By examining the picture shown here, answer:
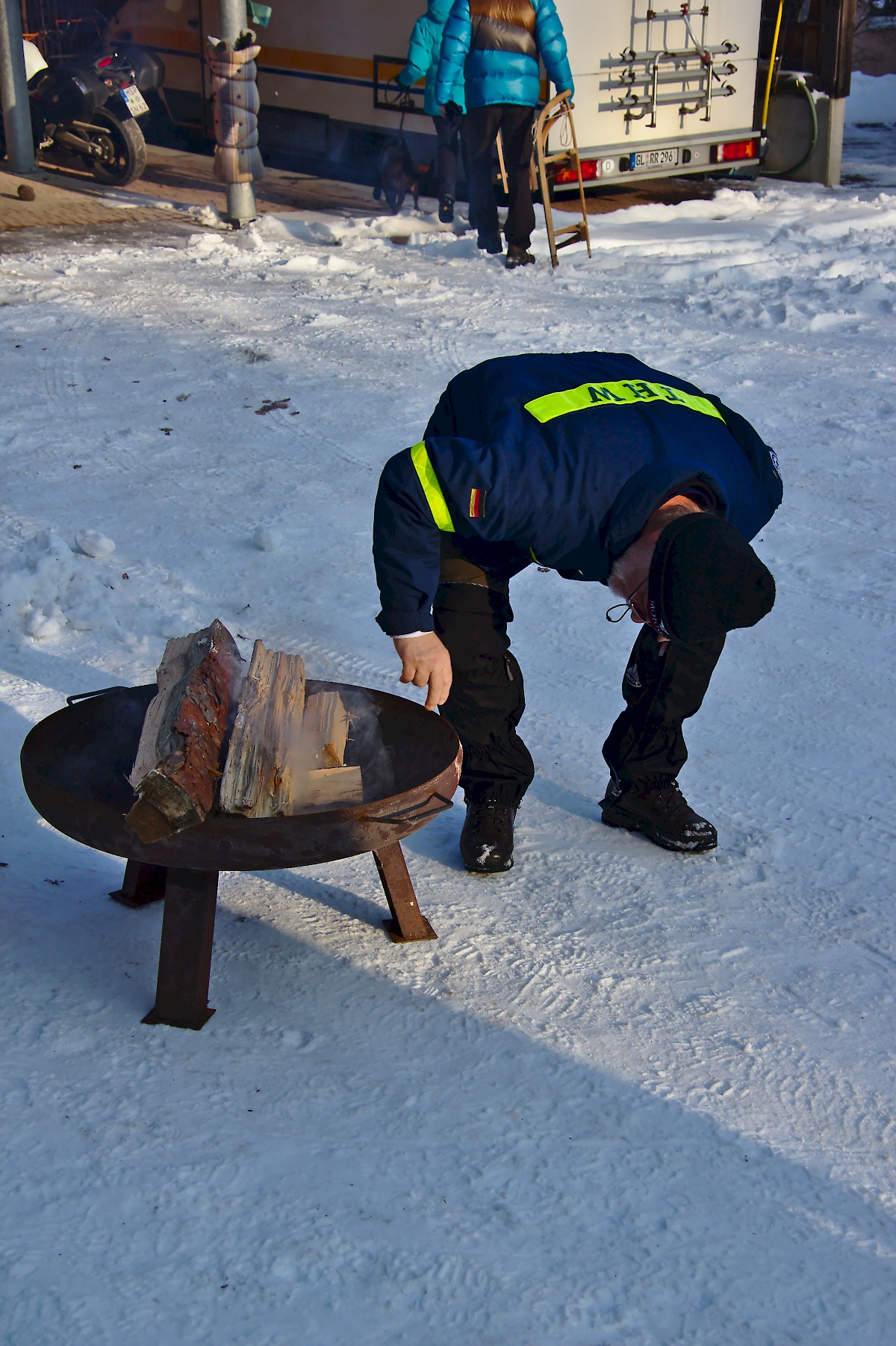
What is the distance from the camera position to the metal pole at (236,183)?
26.3 feet

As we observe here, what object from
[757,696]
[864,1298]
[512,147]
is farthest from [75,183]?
[864,1298]

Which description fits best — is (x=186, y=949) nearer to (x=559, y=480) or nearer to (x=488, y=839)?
(x=488, y=839)

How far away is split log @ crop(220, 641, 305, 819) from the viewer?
218 centimetres

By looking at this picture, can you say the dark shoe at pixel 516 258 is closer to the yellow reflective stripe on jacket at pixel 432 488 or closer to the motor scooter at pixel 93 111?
the motor scooter at pixel 93 111

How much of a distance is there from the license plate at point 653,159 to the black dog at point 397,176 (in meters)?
1.82

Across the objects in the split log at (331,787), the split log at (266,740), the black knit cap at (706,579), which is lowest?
the split log at (331,787)

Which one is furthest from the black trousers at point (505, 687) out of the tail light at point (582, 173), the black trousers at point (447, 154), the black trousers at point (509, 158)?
the black trousers at point (447, 154)

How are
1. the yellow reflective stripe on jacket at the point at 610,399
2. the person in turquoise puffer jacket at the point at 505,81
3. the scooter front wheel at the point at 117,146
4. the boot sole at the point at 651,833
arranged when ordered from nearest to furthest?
the yellow reflective stripe on jacket at the point at 610,399 < the boot sole at the point at 651,833 < the person in turquoise puffer jacket at the point at 505,81 < the scooter front wheel at the point at 117,146

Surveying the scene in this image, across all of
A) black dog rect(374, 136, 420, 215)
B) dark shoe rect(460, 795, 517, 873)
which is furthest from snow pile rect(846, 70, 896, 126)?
dark shoe rect(460, 795, 517, 873)

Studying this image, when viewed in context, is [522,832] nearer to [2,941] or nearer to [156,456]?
[2,941]

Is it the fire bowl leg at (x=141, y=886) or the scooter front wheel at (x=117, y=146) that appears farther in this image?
the scooter front wheel at (x=117, y=146)

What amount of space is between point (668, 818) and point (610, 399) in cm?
116

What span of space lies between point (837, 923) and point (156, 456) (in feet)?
12.0

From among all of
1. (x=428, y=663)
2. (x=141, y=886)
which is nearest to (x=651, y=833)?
(x=428, y=663)
